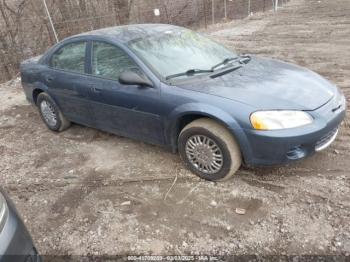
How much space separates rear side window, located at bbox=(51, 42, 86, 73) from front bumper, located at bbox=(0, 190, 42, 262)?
2638 millimetres

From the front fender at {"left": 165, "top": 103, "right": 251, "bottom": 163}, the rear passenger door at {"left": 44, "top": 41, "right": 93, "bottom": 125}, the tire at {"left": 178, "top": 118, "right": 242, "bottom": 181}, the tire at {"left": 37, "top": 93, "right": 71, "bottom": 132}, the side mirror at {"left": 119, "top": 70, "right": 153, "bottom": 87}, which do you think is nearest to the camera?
the front fender at {"left": 165, "top": 103, "right": 251, "bottom": 163}

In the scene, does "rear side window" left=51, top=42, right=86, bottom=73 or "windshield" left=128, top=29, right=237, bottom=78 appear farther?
"rear side window" left=51, top=42, right=86, bottom=73

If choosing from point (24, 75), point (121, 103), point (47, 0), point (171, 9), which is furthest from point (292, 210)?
point (171, 9)

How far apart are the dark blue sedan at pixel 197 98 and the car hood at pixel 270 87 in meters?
0.01

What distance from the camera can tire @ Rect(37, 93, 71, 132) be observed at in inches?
209

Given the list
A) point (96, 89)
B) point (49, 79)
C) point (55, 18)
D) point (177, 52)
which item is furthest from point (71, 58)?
point (55, 18)

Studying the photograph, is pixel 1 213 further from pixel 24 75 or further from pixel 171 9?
pixel 171 9

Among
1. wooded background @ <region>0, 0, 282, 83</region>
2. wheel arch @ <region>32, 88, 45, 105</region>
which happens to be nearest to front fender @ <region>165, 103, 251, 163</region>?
wheel arch @ <region>32, 88, 45, 105</region>

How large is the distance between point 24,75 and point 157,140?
295 cm

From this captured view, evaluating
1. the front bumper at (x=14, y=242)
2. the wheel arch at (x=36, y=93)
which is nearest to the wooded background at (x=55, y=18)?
the wheel arch at (x=36, y=93)

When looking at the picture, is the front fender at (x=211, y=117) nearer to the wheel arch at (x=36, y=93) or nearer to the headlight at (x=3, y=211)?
the headlight at (x=3, y=211)

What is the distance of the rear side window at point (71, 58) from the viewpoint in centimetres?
464

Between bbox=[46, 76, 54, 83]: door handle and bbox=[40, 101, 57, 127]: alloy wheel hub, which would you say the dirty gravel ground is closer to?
bbox=[40, 101, 57, 127]: alloy wheel hub

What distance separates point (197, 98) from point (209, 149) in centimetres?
55
